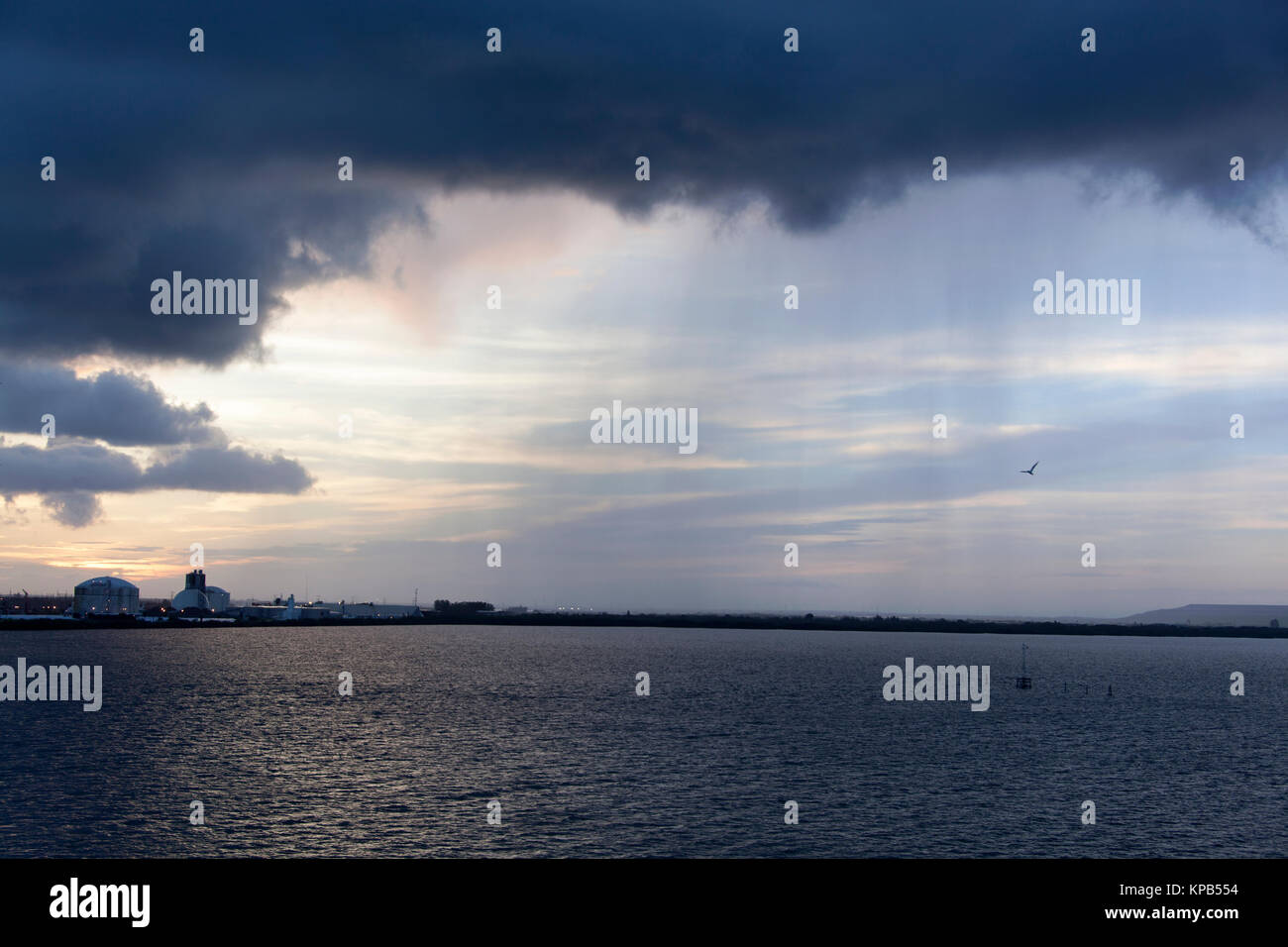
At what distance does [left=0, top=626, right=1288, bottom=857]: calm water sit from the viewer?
5016 cm

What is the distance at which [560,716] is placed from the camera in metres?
99.0

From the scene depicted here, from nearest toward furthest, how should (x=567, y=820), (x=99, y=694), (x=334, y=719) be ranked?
(x=567, y=820), (x=334, y=719), (x=99, y=694)

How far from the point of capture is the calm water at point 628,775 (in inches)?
Answer: 1975

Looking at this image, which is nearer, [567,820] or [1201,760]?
[567,820]

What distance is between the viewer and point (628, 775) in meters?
66.3
